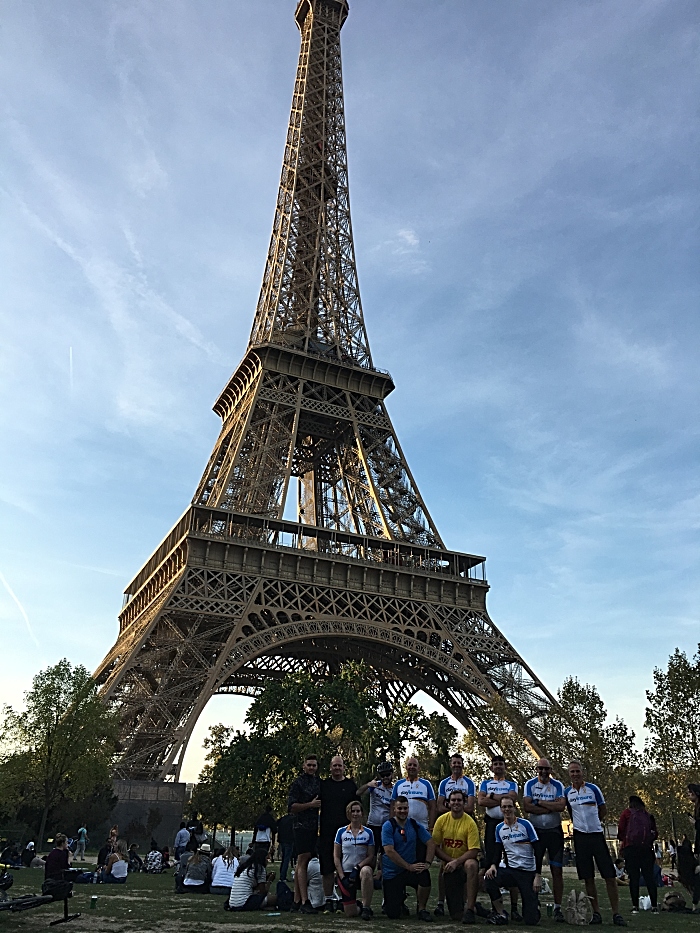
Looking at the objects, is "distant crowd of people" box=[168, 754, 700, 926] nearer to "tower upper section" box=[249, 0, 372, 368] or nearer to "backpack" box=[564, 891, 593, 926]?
"backpack" box=[564, 891, 593, 926]

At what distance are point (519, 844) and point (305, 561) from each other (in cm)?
2621

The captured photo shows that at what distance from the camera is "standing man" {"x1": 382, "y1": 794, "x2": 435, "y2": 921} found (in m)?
8.77

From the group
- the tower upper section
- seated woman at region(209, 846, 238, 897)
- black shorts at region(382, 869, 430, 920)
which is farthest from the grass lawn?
the tower upper section

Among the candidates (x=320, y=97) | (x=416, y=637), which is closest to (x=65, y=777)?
(x=416, y=637)

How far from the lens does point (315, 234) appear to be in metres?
48.6

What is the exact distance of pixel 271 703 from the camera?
2938cm

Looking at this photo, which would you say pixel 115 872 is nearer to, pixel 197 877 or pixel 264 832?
pixel 197 877

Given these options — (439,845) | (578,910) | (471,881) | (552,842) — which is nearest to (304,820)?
(439,845)

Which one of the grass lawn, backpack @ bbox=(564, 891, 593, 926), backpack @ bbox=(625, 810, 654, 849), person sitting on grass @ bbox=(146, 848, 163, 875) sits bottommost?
the grass lawn

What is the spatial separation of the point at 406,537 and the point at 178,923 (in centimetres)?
3090

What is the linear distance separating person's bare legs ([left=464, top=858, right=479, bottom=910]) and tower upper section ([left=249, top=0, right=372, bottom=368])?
115ft

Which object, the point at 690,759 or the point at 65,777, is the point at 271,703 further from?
the point at 690,759

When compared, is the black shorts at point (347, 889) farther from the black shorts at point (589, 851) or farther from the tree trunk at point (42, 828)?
the tree trunk at point (42, 828)

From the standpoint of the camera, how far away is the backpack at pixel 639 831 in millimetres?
10884
